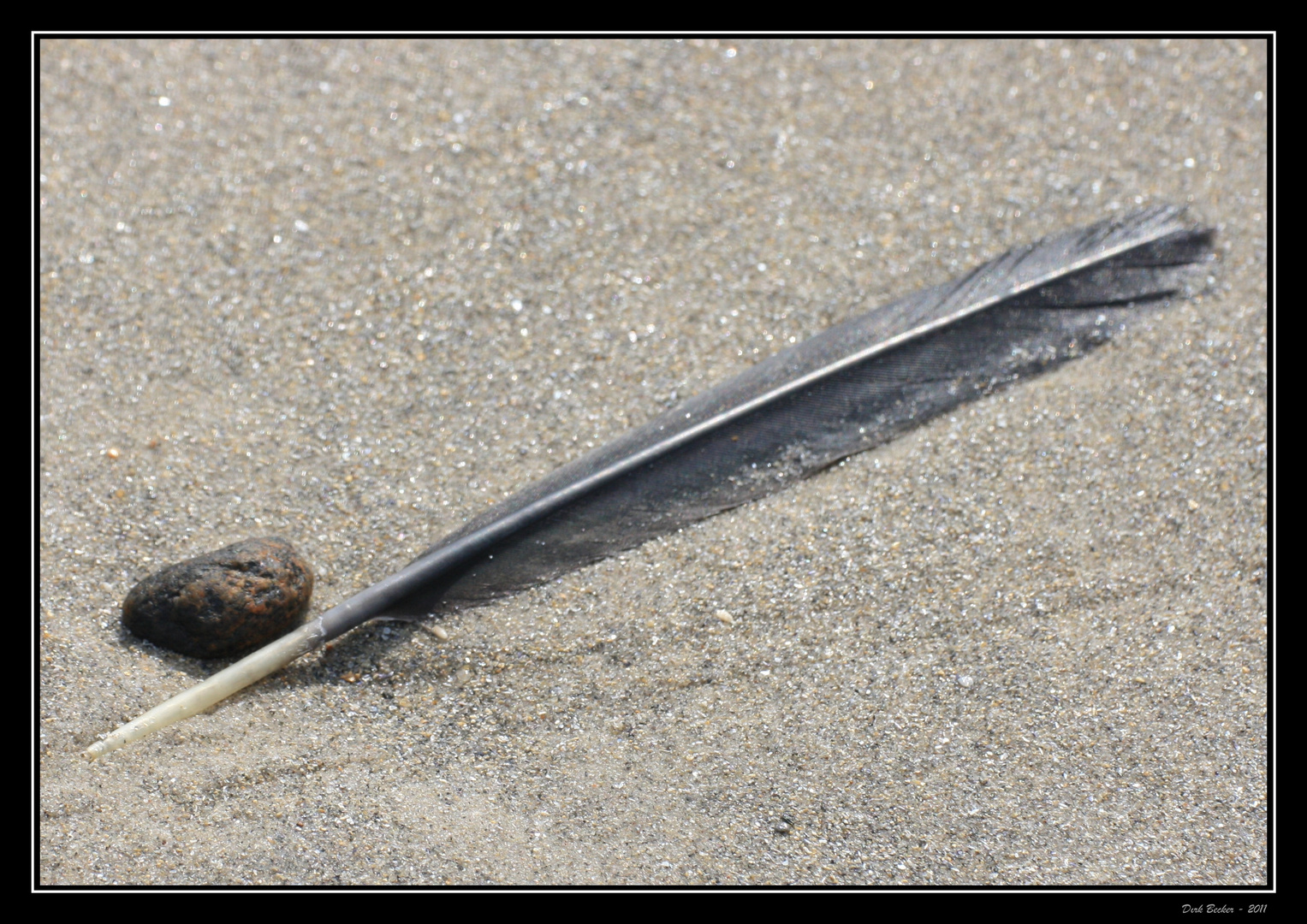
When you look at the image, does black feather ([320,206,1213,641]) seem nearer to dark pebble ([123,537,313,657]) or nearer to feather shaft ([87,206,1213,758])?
feather shaft ([87,206,1213,758])

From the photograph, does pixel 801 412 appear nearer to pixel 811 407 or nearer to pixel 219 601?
pixel 811 407

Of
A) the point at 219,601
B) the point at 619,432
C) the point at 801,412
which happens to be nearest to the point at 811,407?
the point at 801,412

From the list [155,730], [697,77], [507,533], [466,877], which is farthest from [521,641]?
[697,77]

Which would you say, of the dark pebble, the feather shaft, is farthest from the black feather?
the dark pebble

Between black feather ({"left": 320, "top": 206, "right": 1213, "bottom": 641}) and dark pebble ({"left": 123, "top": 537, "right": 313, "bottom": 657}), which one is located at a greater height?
black feather ({"left": 320, "top": 206, "right": 1213, "bottom": 641})

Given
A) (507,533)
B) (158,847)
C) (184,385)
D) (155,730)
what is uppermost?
(184,385)

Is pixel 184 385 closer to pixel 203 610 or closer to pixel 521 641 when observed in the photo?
pixel 203 610
